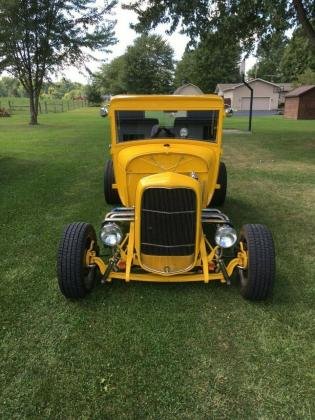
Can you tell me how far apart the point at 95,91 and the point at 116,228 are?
6978cm

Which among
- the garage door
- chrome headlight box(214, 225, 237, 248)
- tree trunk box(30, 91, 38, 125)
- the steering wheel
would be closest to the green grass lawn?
tree trunk box(30, 91, 38, 125)

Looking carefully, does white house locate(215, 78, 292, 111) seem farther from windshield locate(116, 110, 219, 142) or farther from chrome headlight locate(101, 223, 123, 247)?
chrome headlight locate(101, 223, 123, 247)

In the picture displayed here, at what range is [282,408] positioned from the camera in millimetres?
2643

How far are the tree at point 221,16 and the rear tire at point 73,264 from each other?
11.6 metres

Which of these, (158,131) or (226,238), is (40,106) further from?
(226,238)

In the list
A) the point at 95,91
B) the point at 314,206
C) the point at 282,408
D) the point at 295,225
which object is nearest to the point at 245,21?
the point at 314,206

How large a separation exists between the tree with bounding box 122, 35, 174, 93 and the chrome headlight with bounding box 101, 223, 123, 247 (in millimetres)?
63766

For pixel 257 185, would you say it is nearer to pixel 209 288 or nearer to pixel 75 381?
pixel 209 288

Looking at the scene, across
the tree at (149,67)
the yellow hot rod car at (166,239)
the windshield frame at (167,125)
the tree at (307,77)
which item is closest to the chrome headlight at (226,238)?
the yellow hot rod car at (166,239)

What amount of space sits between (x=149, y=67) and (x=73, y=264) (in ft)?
226

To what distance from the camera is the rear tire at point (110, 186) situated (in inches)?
254

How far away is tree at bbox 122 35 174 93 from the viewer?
6569 cm

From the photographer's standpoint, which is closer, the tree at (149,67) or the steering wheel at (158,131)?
the steering wheel at (158,131)

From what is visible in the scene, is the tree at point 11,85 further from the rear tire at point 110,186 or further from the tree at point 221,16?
the rear tire at point 110,186
